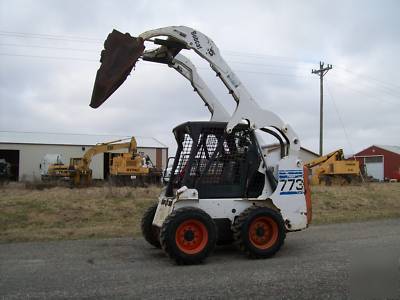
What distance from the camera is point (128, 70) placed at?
9508mm

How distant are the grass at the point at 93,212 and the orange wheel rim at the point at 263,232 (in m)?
4.45

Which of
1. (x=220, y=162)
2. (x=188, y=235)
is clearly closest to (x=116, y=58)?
(x=220, y=162)

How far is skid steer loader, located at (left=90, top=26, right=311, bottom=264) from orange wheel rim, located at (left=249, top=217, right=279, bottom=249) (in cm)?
2

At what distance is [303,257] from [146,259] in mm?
2829

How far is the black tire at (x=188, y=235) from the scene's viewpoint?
8.66m

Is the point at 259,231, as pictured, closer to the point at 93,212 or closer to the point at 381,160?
the point at 93,212

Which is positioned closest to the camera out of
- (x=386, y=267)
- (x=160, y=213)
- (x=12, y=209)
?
(x=386, y=267)

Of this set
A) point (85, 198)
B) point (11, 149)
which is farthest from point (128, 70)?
point (11, 149)

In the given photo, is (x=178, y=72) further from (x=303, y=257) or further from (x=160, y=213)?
(x=303, y=257)

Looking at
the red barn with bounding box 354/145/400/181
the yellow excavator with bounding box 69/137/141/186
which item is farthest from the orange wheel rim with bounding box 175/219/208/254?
the red barn with bounding box 354/145/400/181

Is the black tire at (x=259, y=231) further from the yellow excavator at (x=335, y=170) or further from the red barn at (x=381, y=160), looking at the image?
the red barn at (x=381, y=160)

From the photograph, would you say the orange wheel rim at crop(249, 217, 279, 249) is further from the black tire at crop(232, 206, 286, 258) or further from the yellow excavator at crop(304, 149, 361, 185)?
the yellow excavator at crop(304, 149, 361, 185)

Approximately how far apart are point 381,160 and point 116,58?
64.9m

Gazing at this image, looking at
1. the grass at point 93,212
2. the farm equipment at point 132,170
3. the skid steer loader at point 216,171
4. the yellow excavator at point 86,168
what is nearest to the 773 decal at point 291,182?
the skid steer loader at point 216,171
